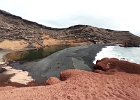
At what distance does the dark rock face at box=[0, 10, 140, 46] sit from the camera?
6981cm

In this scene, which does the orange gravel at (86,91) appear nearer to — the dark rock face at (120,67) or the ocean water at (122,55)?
the dark rock face at (120,67)

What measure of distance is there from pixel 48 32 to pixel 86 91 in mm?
76430

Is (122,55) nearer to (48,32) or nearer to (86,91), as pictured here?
(86,91)

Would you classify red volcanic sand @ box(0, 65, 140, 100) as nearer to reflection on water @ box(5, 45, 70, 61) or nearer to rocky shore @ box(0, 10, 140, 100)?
rocky shore @ box(0, 10, 140, 100)

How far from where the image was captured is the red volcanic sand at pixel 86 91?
10430mm

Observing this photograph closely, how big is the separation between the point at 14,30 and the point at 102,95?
65855mm

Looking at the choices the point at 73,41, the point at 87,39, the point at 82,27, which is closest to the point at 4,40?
the point at 73,41

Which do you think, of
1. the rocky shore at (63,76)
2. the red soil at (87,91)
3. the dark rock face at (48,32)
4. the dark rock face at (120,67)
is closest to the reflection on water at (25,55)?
the rocky shore at (63,76)

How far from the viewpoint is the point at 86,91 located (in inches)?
427

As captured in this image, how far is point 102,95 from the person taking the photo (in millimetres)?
10617

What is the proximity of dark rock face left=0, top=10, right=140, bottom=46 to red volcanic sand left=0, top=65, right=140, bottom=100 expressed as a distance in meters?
57.0

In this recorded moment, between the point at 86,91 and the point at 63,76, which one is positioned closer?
the point at 86,91

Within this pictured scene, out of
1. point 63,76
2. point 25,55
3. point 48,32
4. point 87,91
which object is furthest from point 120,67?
point 48,32

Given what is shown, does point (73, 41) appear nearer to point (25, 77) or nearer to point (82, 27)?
point (82, 27)
